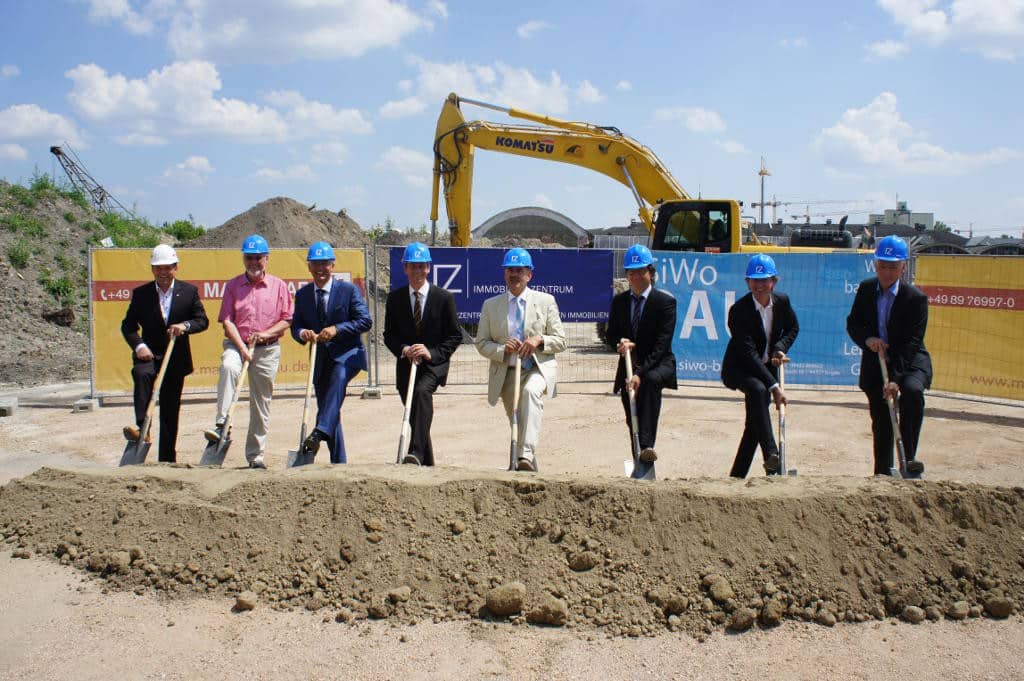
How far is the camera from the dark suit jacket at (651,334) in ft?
21.0

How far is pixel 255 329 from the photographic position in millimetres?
7156

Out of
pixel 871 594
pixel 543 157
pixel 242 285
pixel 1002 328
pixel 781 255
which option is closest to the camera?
pixel 871 594

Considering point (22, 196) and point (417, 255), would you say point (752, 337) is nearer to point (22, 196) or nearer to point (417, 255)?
point (417, 255)

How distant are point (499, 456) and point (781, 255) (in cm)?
577

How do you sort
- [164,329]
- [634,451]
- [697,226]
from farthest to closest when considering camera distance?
[697,226], [164,329], [634,451]

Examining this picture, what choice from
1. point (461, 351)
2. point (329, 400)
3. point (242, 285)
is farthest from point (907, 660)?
point (461, 351)

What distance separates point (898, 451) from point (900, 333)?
0.96m

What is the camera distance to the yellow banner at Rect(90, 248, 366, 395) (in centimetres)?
1147

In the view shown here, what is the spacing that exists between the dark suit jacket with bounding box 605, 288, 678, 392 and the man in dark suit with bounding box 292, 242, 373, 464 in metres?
2.18

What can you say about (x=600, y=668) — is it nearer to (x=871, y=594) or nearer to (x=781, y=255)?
(x=871, y=594)

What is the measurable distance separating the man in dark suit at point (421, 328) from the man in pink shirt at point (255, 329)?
42.7 inches

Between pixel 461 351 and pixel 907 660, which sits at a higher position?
pixel 461 351

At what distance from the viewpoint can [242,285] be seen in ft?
23.6

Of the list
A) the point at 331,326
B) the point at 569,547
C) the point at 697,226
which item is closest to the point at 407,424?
the point at 331,326
